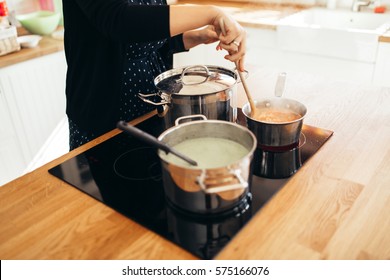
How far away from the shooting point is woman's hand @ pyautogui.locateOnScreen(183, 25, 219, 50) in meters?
1.10

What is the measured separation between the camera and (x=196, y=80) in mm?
931

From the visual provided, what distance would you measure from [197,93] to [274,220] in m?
0.35

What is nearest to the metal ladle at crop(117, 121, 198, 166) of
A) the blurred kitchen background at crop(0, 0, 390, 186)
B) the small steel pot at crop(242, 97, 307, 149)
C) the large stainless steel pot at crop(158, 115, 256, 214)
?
the large stainless steel pot at crop(158, 115, 256, 214)

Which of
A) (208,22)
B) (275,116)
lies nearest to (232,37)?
(208,22)

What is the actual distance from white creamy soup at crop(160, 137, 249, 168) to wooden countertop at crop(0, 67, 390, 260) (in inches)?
4.4

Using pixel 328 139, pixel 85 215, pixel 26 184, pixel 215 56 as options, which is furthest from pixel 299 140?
pixel 215 56

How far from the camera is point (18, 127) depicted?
1973 mm

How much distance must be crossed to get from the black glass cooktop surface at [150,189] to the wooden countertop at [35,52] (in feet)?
3.77

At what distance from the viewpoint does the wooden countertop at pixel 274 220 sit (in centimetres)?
60

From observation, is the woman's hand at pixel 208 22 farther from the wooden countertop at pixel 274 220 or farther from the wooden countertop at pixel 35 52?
the wooden countertop at pixel 35 52

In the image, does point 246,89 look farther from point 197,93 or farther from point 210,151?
point 210,151

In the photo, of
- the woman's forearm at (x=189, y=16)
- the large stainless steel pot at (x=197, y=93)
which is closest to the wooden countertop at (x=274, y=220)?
the large stainless steel pot at (x=197, y=93)

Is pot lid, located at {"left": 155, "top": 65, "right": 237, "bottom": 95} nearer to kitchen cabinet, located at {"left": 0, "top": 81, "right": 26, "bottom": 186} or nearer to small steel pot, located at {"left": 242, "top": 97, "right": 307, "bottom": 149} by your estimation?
small steel pot, located at {"left": 242, "top": 97, "right": 307, "bottom": 149}

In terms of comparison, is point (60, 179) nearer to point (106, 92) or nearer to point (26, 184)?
point (26, 184)
